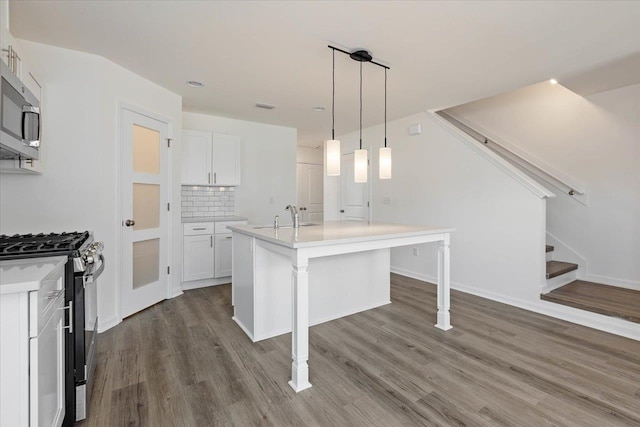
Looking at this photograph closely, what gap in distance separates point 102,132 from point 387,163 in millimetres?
2634

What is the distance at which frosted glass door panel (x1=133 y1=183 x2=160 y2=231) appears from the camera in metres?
3.17

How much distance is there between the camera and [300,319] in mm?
1990

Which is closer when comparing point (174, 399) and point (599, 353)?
point (174, 399)

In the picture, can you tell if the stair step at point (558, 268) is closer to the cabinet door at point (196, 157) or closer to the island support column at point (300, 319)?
the island support column at point (300, 319)

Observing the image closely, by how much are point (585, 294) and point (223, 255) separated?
4.23 metres

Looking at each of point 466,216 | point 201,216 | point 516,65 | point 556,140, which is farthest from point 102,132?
point 556,140

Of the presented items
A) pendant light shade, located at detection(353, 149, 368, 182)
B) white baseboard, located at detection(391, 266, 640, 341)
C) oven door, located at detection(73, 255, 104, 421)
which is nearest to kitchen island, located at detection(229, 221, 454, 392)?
pendant light shade, located at detection(353, 149, 368, 182)

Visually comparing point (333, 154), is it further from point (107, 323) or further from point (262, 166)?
point (262, 166)

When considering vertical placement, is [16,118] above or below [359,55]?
below

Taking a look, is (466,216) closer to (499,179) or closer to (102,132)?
(499,179)

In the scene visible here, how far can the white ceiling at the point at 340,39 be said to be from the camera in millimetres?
2025

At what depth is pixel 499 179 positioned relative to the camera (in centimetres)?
368

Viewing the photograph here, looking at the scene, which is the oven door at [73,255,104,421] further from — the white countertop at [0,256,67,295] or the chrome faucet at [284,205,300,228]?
the chrome faucet at [284,205,300,228]

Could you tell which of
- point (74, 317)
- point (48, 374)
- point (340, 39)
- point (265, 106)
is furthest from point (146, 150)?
point (48, 374)
